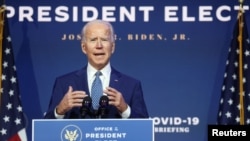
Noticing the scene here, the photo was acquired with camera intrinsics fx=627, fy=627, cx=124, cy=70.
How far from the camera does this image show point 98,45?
719 centimetres

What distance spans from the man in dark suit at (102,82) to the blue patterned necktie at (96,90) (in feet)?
0.11

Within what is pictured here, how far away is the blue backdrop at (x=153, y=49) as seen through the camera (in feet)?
23.5

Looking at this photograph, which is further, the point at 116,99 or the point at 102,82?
the point at 102,82

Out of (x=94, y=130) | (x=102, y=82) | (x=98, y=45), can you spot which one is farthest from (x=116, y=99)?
(x=94, y=130)

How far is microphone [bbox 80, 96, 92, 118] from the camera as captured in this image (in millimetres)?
6873

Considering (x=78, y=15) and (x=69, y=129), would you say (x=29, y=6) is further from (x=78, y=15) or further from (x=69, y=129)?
(x=69, y=129)

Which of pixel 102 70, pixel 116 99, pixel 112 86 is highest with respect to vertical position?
pixel 102 70

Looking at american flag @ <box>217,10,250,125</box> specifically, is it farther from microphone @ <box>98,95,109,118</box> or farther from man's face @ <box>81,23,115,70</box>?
man's face @ <box>81,23,115,70</box>

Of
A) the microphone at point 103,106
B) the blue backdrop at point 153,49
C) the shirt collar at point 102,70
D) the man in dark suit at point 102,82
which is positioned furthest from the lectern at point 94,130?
the shirt collar at point 102,70

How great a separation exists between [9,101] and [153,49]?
175 centimetres

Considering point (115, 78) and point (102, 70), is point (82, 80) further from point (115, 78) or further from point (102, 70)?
point (115, 78)

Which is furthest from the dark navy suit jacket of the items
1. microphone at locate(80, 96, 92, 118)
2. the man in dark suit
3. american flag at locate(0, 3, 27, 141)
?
american flag at locate(0, 3, 27, 141)

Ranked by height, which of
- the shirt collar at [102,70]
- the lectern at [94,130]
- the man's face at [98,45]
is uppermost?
the man's face at [98,45]

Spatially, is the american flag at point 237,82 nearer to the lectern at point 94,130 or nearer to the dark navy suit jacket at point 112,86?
the dark navy suit jacket at point 112,86
